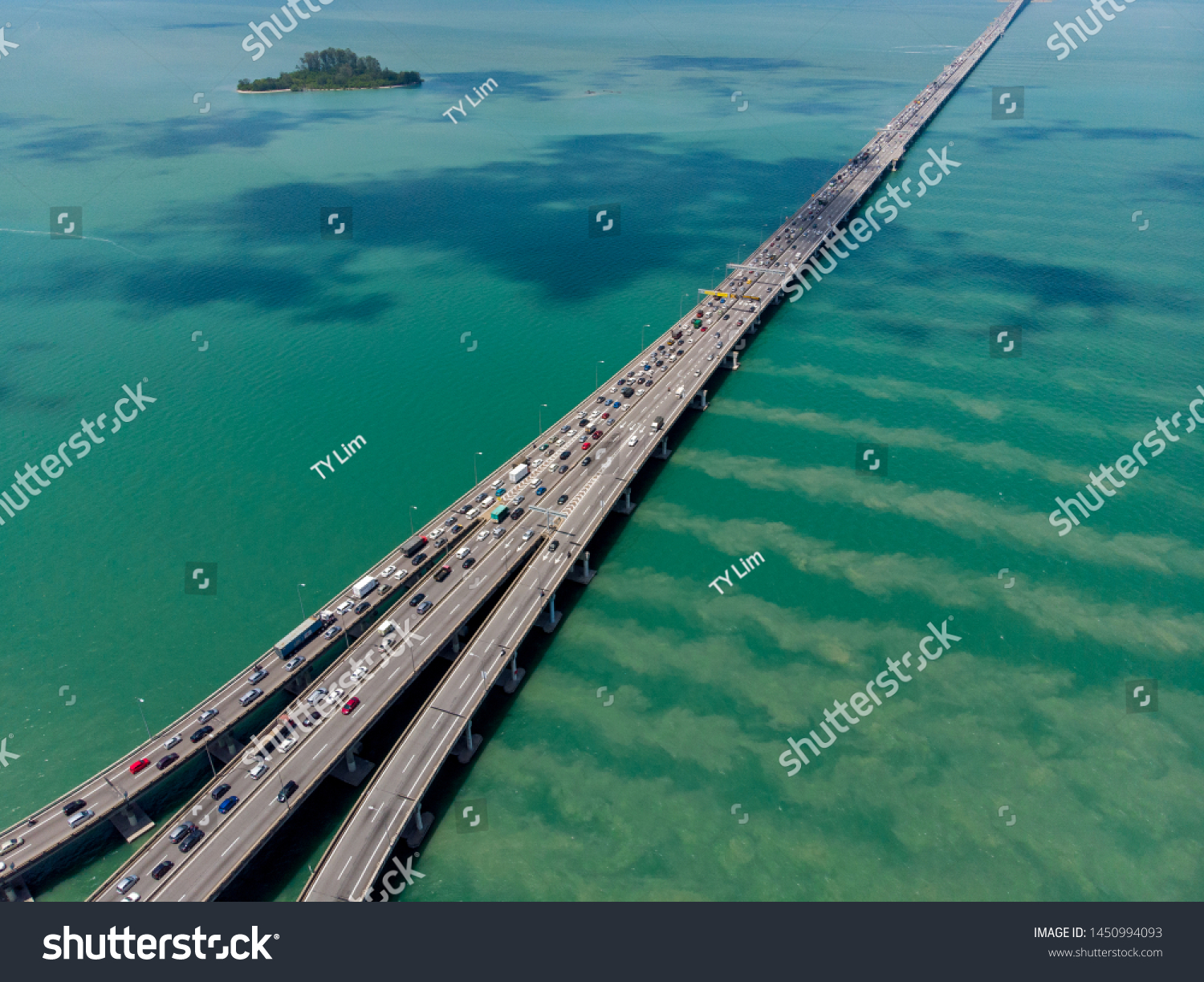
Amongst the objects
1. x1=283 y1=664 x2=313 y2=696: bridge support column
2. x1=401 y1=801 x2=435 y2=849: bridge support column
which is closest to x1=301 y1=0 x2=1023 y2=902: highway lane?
x1=401 y1=801 x2=435 y2=849: bridge support column

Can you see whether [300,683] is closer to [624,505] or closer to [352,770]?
[352,770]

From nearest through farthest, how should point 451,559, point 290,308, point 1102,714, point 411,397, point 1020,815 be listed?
point 1020,815 → point 1102,714 → point 451,559 → point 411,397 → point 290,308

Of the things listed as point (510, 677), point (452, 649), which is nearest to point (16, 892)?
point (452, 649)

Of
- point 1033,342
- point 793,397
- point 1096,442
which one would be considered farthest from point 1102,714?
point 1033,342

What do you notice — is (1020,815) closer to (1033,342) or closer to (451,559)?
(451,559)

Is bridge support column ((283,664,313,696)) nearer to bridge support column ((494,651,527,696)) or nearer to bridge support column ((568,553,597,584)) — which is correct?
bridge support column ((494,651,527,696))

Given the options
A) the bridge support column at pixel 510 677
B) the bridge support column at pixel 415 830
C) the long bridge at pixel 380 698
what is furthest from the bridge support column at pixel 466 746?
the bridge support column at pixel 415 830

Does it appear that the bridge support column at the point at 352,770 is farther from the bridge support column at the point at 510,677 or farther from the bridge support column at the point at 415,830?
the bridge support column at the point at 510,677

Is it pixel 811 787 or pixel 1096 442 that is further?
pixel 1096 442
